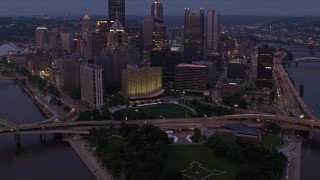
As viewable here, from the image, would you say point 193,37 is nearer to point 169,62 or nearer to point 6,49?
point 169,62

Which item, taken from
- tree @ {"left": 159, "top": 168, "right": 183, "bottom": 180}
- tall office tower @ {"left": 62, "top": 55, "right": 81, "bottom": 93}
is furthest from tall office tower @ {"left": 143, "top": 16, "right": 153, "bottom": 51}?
tree @ {"left": 159, "top": 168, "right": 183, "bottom": 180}

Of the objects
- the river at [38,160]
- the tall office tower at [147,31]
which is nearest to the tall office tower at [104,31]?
the tall office tower at [147,31]

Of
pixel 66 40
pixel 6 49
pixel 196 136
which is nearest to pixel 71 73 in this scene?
pixel 196 136

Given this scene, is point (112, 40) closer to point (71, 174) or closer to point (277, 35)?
point (71, 174)

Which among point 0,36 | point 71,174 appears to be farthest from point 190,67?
point 0,36

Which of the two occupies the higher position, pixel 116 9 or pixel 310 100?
pixel 116 9

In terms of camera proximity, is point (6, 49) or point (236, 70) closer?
point (236, 70)
